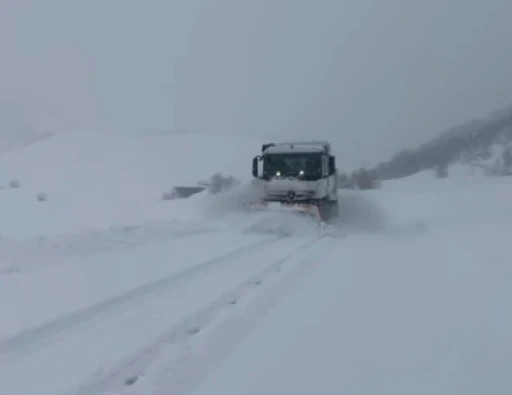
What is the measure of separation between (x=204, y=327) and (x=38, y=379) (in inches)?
67.2

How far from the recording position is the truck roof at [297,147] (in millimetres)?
18828

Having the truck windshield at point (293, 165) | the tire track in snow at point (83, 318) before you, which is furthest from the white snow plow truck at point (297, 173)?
the tire track in snow at point (83, 318)

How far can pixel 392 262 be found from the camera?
34.0 ft

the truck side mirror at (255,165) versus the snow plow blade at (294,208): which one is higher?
the truck side mirror at (255,165)

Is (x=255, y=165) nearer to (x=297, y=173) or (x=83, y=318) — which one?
(x=297, y=173)

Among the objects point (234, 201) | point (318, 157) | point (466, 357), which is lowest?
point (466, 357)

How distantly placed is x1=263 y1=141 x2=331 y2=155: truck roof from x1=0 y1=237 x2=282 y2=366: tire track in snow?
10.6m

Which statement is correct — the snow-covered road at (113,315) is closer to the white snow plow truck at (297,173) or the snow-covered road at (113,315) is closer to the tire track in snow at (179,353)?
the tire track in snow at (179,353)

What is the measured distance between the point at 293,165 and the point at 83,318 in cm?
1386

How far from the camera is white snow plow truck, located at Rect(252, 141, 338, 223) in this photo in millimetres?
18359

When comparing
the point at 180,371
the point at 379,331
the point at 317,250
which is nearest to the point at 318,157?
the point at 317,250

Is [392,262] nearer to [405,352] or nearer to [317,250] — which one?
[317,250]

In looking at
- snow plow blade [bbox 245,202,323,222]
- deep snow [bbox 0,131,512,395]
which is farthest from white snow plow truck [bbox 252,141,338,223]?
deep snow [bbox 0,131,512,395]

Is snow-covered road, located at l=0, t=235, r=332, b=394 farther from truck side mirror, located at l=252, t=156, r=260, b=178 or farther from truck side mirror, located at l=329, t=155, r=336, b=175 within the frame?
truck side mirror, located at l=329, t=155, r=336, b=175
